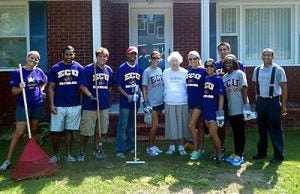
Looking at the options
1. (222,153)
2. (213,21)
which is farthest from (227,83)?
(213,21)

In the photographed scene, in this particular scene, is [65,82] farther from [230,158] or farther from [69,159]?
[230,158]

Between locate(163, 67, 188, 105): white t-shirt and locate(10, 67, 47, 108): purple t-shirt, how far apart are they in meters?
2.15

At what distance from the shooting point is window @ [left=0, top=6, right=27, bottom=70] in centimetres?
1145

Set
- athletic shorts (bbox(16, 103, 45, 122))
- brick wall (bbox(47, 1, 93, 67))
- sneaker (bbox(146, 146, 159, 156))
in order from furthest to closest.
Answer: brick wall (bbox(47, 1, 93, 67))
sneaker (bbox(146, 146, 159, 156))
athletic shorts (bbox(16, 103, 45, 122))

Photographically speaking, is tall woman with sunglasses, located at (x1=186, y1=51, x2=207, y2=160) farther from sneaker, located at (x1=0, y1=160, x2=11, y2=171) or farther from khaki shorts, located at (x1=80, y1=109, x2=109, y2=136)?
sneaker, located at (x1=0, y1=160, x2=11, y2=171)

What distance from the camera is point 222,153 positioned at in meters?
8.03

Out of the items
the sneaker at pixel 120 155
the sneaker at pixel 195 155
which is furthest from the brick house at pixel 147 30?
the sneaker at pixel 195 155

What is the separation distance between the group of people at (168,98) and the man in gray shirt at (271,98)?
0.02 m

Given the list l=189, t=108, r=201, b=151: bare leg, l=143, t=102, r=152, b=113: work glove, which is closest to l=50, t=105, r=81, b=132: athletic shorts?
l=143, t=102, r=152, b=113: work glove

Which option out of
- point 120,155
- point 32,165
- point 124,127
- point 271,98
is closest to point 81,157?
point 120,155

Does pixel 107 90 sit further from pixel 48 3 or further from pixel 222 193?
pixel 48 3

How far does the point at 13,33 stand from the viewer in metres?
11.4

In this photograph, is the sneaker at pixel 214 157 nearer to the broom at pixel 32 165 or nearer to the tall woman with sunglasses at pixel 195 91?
the tall woman with sunglasses at pixel 195 91

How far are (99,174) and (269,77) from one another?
3.11 meters
